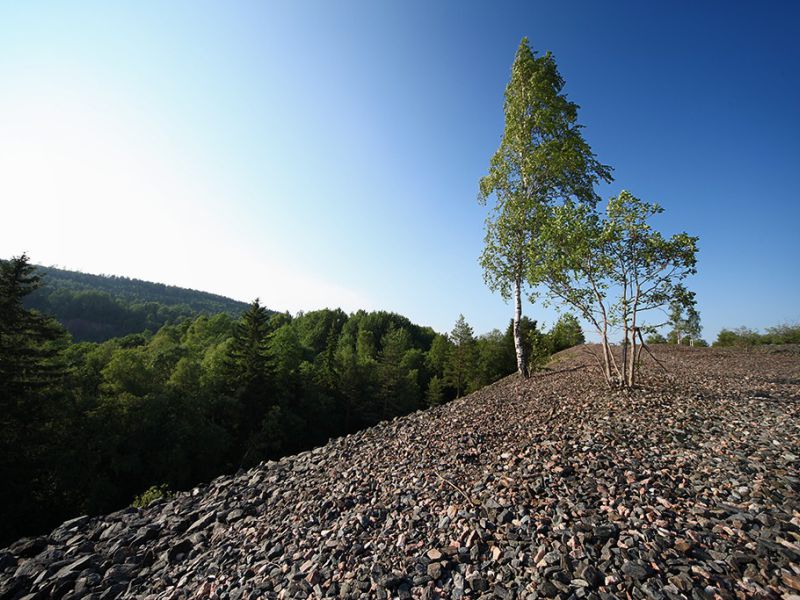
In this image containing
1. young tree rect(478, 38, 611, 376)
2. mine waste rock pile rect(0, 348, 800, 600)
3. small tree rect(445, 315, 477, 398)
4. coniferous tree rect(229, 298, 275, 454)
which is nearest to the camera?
mine waste rock pile rect(0, 348, 800, 600)

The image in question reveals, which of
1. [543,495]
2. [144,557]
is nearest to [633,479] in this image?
[543,495]

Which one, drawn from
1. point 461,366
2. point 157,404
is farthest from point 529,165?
point 461,366

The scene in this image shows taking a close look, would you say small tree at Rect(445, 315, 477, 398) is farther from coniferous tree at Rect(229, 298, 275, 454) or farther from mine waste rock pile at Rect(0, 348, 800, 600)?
mine waste rock pile at Rect(0, 348, 800, 600)

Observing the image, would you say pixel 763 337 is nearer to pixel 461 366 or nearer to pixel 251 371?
pixel 461 366

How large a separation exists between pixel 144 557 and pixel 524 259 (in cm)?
1433

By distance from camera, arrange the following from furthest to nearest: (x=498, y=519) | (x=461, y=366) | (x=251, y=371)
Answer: (x=461, y=366) < (x=251, y=371) < (x=498, y=519)

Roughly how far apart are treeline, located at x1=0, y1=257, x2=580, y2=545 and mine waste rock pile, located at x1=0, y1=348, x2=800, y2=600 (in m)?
4.72

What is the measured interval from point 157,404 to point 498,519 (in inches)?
1077

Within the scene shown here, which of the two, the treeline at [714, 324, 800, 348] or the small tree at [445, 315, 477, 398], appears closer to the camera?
the treeline at [714, 324, 800, 348]

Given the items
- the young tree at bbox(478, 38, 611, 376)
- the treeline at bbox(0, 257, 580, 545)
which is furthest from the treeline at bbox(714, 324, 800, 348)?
the young tree at bbox(478, 38, 611, 376)

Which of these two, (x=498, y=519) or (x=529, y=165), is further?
(x=529, y=165)

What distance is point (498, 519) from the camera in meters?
4.75

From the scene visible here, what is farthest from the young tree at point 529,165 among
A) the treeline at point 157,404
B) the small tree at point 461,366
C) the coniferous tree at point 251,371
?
the small tree at point 461,366

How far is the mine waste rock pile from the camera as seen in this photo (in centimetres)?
365
